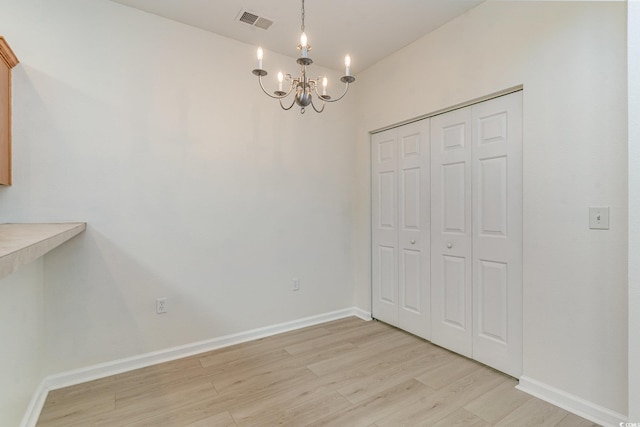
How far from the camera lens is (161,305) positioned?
8.19ft

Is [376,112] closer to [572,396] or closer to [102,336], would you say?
[572,396]

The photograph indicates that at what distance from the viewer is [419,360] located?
249cm

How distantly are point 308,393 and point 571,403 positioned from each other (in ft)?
5.29

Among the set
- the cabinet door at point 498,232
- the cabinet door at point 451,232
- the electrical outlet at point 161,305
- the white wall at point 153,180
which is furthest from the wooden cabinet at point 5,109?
the cabinet door at point 498,232

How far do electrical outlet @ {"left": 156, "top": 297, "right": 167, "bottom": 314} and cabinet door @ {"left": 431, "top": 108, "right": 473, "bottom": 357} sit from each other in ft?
7.54

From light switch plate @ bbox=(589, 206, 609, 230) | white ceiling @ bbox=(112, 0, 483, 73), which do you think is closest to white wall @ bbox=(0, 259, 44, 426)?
white ceiling @ bbox=(112, 0, 483, 73)

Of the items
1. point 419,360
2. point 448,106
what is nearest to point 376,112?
point 448,106

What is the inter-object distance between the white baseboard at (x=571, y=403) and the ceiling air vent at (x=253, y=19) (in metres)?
3.30

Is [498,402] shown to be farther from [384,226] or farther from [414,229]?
[384,226]

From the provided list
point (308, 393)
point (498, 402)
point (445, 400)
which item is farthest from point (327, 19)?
point (498, 402)

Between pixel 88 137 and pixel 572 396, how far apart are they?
11.9ft

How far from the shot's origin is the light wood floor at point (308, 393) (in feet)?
5.91

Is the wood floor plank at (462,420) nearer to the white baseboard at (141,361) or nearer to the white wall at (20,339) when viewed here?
the white baseboard at (141,361)

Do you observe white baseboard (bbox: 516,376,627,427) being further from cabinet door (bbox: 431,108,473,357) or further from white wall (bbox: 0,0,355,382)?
white wall (bbox: 0,0,355,382)
